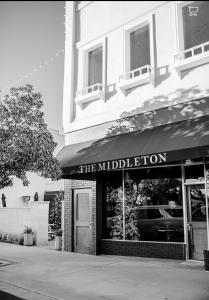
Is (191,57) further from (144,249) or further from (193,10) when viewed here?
(144,249)

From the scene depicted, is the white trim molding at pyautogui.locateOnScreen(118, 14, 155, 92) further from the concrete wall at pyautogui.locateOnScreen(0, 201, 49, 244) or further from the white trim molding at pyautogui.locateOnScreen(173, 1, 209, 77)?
the concrete wall at pyautogui.locateOnScreen(0, 201, 49, 244)

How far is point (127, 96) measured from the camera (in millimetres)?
11039

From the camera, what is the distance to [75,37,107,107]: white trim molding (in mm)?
11758

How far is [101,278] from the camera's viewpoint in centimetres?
761

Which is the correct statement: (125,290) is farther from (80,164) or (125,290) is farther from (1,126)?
(1,126)

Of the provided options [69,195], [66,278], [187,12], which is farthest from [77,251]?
[187,12]

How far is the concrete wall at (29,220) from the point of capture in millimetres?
14242

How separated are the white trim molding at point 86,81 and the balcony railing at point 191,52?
9.56ft

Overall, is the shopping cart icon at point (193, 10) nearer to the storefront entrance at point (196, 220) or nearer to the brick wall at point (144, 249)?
the storefront entrance at point (196, 220)

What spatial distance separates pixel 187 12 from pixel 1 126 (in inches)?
254

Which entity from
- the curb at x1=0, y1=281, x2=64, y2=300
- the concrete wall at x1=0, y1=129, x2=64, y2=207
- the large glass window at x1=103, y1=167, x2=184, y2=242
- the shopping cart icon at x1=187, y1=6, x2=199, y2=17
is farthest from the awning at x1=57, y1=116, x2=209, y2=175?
the concrete wall at x1=0, y1=129, x2=64, y2=207

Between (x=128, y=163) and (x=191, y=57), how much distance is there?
349 centimetres

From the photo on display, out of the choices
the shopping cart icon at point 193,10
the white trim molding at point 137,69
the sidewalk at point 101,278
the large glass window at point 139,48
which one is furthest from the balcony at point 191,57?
the sidewalk at point 101,278

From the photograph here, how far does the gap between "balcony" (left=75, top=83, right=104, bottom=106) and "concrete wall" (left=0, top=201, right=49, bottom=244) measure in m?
5.11
